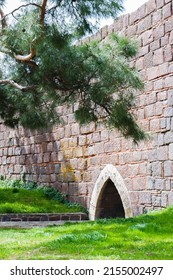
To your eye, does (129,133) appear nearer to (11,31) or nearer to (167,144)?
(167,144)

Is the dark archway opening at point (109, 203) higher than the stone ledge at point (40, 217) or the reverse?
higher

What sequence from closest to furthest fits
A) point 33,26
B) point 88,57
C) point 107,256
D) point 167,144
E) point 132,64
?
point 107,256
point 33,26
point 88,57
point 167,144
point 132,64

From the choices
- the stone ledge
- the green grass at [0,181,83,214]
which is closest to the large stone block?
the stone ledge

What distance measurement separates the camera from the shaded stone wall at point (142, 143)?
904cm

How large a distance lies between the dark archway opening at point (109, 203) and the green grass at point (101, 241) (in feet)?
10.1

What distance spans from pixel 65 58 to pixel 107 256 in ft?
10.4

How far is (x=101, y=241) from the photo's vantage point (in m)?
6.28

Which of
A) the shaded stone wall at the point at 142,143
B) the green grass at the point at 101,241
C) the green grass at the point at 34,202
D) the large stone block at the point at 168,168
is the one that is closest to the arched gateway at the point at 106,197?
the shaded stone wall at the point at 142,143

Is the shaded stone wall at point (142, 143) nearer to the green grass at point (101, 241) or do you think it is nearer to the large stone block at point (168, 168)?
the large stone block at point (168, 168)

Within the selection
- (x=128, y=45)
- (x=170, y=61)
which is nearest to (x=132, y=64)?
(x=170, y=61)

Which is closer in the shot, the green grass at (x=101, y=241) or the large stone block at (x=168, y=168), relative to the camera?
the green grass at (x=101, y=241)

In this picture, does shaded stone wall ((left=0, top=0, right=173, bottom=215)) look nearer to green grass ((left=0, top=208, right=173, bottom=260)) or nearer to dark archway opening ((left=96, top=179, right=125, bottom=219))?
dark archway opening ((left=96, top=179, right=125, bottom=219))

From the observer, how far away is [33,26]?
736 cm

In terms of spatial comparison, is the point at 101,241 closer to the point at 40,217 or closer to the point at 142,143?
the point at 142,143
